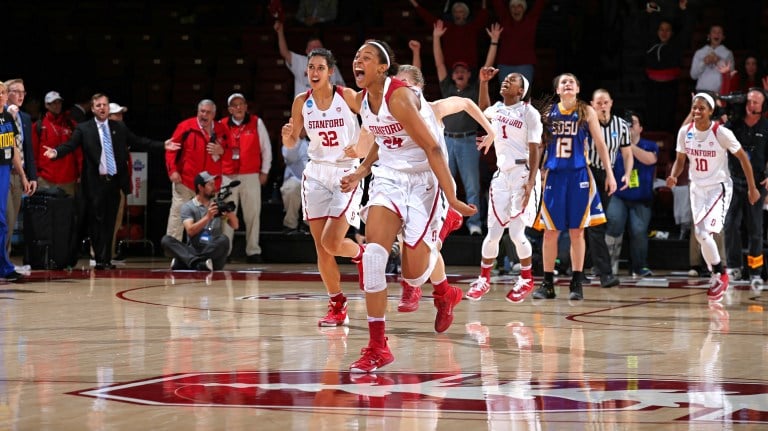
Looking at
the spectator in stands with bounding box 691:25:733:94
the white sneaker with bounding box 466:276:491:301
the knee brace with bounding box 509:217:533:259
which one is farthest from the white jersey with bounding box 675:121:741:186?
the spectator in stands with bounding box 691:25:733:94

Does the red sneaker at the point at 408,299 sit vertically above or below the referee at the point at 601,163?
below

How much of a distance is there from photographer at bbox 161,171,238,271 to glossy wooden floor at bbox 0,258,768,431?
8.69ft

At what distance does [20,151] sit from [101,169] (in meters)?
1.39

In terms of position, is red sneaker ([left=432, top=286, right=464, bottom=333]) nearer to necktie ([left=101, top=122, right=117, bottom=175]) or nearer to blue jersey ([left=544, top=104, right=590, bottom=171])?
blue jersey ([left=544, top=104, right=590, bottom=171])

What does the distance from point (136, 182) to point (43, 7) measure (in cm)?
512

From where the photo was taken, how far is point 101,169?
14.0 meters

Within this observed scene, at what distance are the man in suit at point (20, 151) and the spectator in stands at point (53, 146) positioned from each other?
129 cm

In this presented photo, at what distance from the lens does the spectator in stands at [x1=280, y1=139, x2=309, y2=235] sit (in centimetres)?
1541

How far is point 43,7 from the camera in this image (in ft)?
63.9

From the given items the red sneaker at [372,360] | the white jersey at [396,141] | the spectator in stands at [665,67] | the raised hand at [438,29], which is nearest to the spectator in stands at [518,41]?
the raised hand at [438,29]

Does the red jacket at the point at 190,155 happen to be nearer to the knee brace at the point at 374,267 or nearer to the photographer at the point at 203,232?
the photographer at the point at 203,232

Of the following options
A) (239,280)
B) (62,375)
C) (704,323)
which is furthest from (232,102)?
(62,375)

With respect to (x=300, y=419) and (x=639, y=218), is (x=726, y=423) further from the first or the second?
(x=639, y=218)

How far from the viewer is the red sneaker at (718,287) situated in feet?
35.3
